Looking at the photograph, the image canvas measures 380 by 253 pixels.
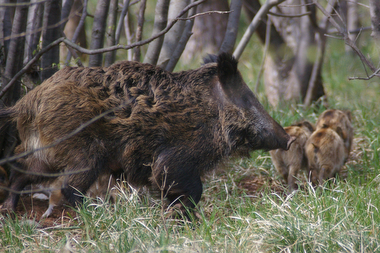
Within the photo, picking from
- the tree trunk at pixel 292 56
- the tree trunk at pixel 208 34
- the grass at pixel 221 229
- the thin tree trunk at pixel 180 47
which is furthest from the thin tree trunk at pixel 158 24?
the tree trunk at pixel 208 34

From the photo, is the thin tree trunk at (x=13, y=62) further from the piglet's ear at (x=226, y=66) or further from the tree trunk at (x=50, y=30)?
the piglet's ear at (x=226, y=66)

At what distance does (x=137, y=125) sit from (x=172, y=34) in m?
1.91

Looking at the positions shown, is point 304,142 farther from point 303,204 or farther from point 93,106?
point 93,106

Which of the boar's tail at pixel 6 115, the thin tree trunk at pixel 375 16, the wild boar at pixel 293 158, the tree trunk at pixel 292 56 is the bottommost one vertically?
the wild boar at pixel 293 158

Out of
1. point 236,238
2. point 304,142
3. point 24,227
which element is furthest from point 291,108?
point 24,227

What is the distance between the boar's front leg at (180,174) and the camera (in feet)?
12.8

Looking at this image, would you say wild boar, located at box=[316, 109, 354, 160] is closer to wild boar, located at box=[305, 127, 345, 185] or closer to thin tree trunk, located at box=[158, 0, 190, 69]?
wild boar, located at box=[305, 127, 345, 185]

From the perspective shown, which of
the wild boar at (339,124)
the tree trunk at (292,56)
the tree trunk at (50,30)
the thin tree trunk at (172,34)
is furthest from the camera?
the tree trunk at (292,56)

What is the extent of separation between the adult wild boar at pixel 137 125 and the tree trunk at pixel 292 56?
147 inches

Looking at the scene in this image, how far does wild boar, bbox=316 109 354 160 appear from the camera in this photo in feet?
17.9

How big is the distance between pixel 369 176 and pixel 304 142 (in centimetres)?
93

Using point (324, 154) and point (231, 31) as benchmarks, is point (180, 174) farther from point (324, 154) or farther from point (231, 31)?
point (231, 31)

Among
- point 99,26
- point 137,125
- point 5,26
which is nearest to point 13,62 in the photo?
point 5,26

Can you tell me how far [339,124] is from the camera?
5.54 m
